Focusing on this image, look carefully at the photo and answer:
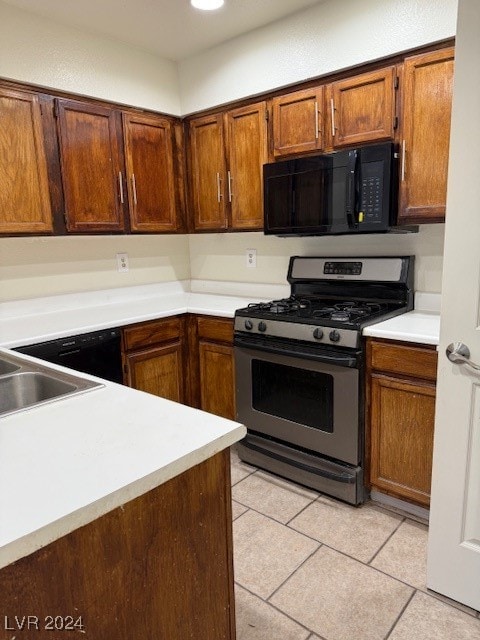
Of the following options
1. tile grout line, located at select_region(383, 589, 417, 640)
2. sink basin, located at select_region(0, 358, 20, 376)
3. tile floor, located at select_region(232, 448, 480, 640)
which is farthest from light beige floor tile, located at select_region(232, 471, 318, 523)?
sink basin, located at select_region(0, 358, 20, 376)

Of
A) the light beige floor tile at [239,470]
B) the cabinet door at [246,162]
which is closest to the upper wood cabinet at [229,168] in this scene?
the cabinet door at [246,162]

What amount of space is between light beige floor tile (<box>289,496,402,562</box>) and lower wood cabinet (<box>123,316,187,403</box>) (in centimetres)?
116

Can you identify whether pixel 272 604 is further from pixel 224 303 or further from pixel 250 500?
pixel 224 303

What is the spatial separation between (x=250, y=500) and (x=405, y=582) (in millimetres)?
824

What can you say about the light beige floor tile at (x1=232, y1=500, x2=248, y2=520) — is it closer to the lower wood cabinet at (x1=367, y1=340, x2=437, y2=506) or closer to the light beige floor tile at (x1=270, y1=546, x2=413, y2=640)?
the light beige floor tile at (x1=270, y1=546, x2=413, y2=640)

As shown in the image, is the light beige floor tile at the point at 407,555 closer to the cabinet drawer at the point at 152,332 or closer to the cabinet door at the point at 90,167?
the cabinet drawer at the point at 152,332

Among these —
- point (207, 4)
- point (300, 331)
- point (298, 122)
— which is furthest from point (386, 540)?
point (207, 4)

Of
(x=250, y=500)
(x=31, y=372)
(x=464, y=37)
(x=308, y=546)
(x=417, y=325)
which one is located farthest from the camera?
(x=250, y=500)

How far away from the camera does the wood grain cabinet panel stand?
2.40 ft

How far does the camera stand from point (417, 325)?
211cm

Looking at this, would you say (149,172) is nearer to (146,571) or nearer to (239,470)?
(239,470)

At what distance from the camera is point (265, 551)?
→ 6.34 ft

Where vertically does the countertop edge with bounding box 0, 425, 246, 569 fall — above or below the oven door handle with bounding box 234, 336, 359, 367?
above

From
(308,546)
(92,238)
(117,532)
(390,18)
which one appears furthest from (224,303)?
(117,532)
